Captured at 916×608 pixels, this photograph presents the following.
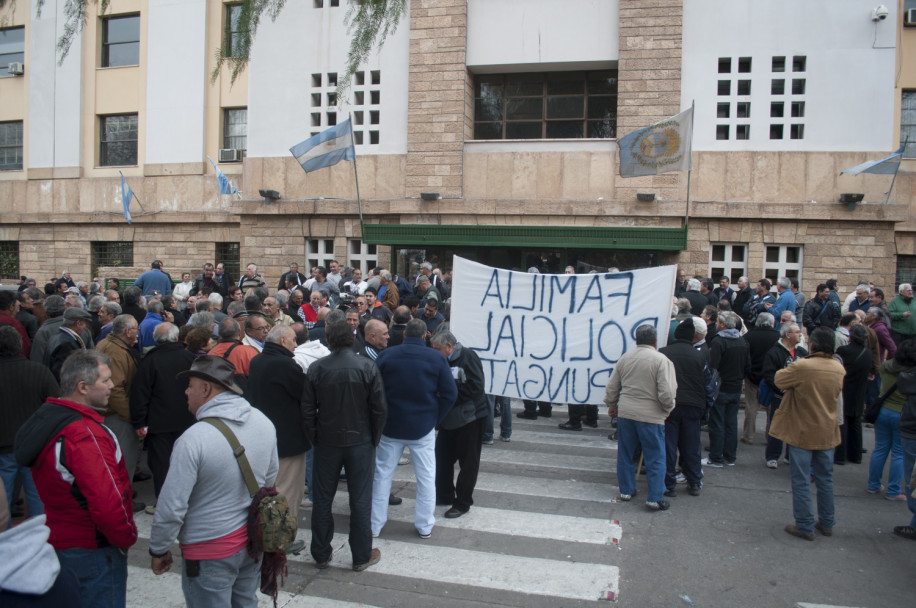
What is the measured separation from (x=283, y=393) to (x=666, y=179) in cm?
1218

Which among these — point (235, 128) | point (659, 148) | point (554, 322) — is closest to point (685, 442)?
point (554, 322)

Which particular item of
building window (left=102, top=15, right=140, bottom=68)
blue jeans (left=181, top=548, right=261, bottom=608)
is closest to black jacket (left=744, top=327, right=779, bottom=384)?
blue jeans (left=181, top=548, right=261, bottom=608)

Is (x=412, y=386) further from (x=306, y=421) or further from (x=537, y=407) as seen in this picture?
(x=537, y=407)

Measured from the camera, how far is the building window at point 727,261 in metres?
15.1

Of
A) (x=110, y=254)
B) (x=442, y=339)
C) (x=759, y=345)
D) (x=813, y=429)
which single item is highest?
(x=110, y=254)

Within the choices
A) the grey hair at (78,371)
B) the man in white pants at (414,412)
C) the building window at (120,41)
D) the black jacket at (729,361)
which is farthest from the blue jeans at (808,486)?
the building window at (120,41)

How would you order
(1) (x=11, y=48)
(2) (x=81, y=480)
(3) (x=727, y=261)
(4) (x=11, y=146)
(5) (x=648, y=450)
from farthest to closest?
(4) (x=11, y=146) < (1) (x=11, y=48) < (3) (x=727, y=261) < (5) (x=648, y=450) < (2) (x=81, y=480)

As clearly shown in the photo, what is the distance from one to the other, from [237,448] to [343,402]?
1.57 m

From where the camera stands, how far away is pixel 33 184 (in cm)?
2094

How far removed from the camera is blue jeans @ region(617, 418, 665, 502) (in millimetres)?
6168

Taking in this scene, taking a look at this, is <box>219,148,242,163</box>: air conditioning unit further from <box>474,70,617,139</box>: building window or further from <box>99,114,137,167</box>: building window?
<box>474,70,617,139</box>: building window

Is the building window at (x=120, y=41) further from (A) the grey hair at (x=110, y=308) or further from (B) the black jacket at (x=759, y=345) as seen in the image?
(B) the black jacket at (x=759, y=345)

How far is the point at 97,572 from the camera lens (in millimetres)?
3221

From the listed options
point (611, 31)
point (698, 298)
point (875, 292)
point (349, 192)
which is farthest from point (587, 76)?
point (875, 292)
